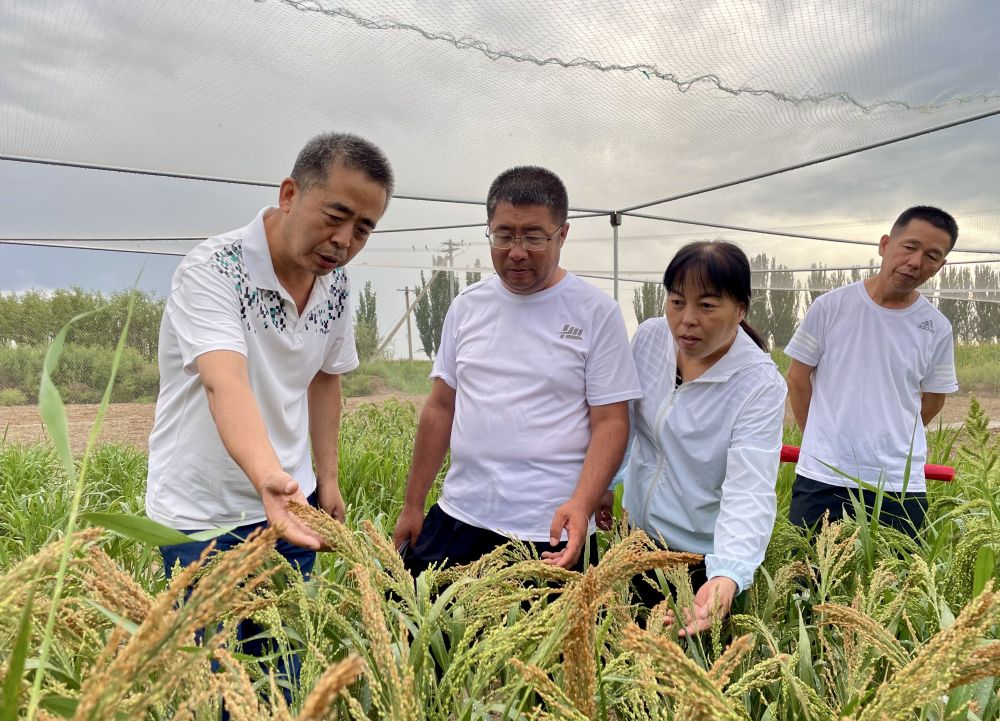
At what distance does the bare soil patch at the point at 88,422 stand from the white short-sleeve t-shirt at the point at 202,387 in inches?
227

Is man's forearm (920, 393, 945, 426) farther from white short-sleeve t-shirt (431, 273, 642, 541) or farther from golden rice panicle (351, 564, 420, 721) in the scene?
golden rice panicle (351, 564, 420, 721)

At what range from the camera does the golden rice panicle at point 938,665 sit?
48 centimetres

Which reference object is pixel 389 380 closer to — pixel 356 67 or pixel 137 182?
pixel 137 182

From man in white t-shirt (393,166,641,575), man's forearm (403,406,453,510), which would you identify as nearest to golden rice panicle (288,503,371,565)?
man in white t-shirt (393,166,641,575)

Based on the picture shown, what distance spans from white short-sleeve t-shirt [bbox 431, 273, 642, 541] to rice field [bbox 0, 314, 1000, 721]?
2.02 ft

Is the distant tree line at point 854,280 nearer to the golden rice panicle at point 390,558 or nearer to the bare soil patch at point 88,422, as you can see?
the bare soil patch at point 88,422

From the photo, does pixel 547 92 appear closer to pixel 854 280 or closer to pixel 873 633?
pixel 873 633

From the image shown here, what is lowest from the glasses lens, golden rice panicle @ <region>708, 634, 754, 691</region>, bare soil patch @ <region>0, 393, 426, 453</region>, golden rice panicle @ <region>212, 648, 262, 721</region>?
bare soil patch @ <region>0, 393, 426, 453</region>

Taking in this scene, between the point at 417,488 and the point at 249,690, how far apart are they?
1.53m

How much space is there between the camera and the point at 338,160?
1352 mm

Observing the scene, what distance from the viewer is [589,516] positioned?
5.18ft

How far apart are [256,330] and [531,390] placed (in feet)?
2.13

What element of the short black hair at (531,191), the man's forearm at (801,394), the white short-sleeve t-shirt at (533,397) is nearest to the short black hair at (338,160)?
the short black hair at (531,191)

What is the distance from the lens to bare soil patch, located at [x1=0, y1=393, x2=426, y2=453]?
7160mm
